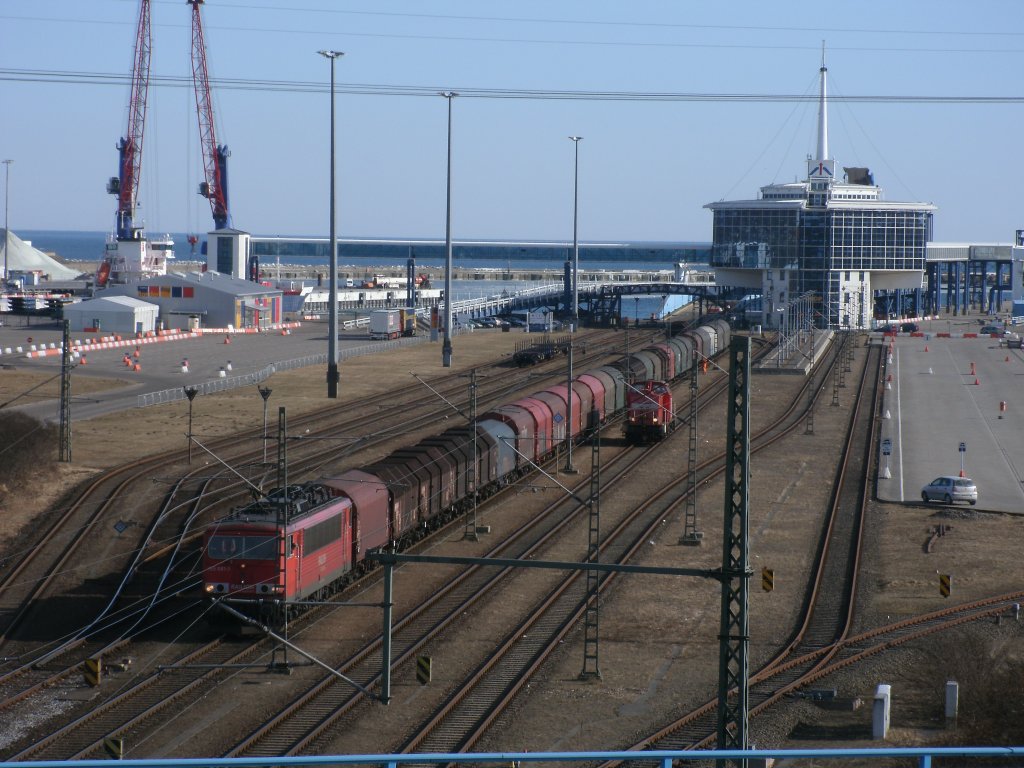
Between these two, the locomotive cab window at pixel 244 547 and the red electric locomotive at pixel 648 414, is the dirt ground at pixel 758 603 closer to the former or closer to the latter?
the locomotive cab window at pixel 244 547

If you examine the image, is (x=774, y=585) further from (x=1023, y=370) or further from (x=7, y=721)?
(x=1023, y=370)

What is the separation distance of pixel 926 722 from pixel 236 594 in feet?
45.7

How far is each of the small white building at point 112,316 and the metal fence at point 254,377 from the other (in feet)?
58.2

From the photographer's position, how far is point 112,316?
99312 mm

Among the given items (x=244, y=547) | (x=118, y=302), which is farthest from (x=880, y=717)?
(x=118, y=302)

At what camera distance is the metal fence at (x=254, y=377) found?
63.2 metres

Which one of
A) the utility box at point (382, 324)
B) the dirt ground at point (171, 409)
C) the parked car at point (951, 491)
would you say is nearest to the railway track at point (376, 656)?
the parked car at point (951, 491)

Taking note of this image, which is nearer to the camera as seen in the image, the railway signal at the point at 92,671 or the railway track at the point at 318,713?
the railway track at the point at 318,713

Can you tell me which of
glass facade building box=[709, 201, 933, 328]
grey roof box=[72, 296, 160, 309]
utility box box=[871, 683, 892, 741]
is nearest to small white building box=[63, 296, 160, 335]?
grey roof box=[72, 296, 160, 309]

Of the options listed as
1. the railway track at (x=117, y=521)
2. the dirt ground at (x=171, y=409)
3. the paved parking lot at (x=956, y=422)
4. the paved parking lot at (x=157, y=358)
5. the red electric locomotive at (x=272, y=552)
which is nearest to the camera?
the red electric locomotive at (x=272, y=552)

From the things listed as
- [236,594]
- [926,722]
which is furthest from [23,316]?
[926,722]

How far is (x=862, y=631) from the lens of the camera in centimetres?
2848

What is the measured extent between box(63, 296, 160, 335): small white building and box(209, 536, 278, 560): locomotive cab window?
251 feet

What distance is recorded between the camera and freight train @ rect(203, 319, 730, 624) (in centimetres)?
2616
